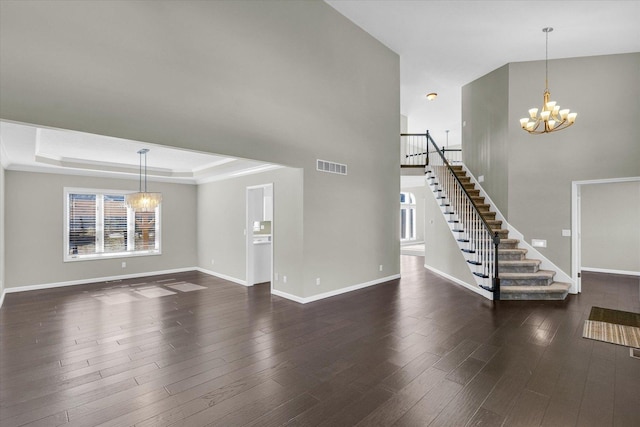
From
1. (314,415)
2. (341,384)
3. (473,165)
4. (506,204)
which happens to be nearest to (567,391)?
(341,384)

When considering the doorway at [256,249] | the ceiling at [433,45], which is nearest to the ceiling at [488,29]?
the ceiling at [433,45]

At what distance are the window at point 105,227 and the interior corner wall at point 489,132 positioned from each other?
8.55 m

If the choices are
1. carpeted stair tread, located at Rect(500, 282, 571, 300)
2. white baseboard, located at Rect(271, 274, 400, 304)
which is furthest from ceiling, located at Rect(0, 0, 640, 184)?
carpeted stair tread, located at Rect(500, 282, 571, 300)

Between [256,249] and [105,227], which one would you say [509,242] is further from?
[105,227]

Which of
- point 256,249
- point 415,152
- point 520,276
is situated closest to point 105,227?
point 256,249

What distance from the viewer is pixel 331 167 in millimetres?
5738

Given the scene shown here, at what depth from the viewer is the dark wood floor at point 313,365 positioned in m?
2.38

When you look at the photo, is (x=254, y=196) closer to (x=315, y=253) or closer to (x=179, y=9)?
(x=315, y=253)

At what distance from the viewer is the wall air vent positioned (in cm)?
554

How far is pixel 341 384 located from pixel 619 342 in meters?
3.44

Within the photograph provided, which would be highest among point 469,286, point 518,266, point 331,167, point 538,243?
point 331,167

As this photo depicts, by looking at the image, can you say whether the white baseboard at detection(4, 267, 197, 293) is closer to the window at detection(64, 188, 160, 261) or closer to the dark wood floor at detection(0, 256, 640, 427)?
the window at detection(64, 188, 160, 261)

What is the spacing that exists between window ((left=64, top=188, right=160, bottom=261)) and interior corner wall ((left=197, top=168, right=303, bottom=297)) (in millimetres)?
1324

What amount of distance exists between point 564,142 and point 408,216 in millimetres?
10555
